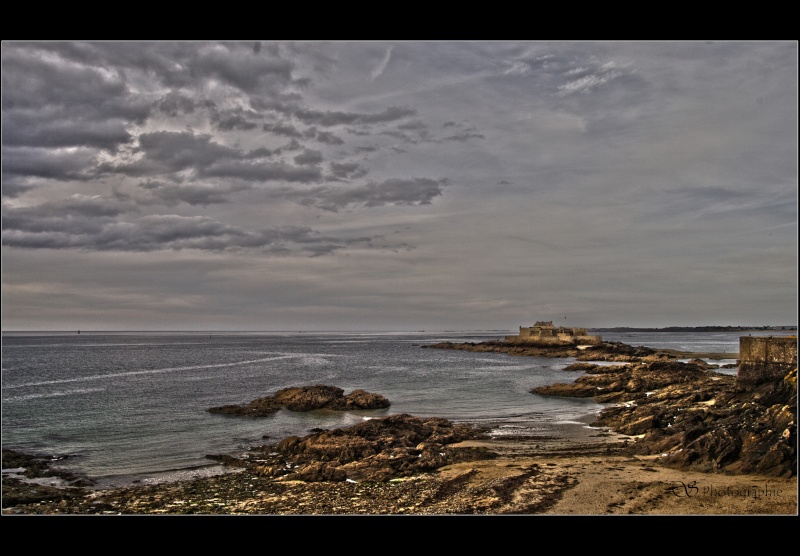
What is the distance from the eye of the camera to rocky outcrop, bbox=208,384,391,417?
3825 cm

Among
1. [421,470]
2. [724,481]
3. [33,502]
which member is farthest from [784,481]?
[33,502]

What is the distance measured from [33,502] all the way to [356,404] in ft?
79.8

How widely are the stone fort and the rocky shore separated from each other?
85222 mm

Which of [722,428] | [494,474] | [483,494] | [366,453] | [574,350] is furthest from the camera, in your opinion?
[574,350]

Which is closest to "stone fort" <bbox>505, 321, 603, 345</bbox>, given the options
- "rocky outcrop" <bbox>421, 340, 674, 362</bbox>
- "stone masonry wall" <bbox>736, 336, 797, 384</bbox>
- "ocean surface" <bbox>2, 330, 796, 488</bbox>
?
"rocky outcrop" <bbox>421, 340, 674, 362</bbox>

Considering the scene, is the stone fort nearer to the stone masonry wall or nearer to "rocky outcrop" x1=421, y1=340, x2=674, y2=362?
"rocky outcrop" x1=421, y1=340, x2=674, y2=362

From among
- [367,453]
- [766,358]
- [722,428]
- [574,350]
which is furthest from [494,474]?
[574,350]

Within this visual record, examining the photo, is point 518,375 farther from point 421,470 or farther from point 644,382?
point 421,470

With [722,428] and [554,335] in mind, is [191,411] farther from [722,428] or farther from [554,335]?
[554,335]

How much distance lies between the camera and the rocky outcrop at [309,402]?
3825 centimetres

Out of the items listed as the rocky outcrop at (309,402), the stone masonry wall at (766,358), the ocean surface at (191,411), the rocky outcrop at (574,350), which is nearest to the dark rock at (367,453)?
the ocean surface at (191,411)

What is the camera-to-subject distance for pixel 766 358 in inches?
1035

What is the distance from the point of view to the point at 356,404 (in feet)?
131

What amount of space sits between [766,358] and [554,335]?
3544 inches
